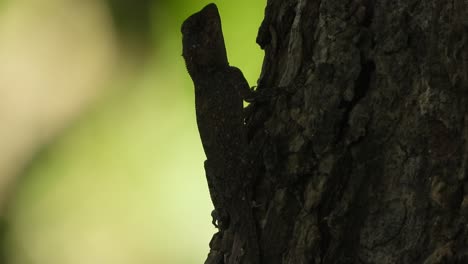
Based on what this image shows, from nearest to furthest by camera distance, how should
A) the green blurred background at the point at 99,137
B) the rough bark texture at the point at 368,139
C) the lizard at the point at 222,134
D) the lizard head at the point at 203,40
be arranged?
1. the rough bark texture at the point at 368,139
2. the lizard at the point at 222,134
3. the lizard head at the point at 203,40
4. the green blurred background at the point at 99,137

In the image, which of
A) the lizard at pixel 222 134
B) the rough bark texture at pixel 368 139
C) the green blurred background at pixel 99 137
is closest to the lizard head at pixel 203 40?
the lizard at pixel 222 134

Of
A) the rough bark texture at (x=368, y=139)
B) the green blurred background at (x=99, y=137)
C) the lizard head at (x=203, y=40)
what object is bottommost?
the rough bark texture at (x=368, y=139)

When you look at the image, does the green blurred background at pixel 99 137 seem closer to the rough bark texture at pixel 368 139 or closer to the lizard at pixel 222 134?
the lizard at pixel 222 134

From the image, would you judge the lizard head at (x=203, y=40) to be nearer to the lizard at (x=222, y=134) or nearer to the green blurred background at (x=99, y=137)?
the lizard at (x=222, y=134)

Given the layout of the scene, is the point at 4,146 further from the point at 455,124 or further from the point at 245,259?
the point at 455,124

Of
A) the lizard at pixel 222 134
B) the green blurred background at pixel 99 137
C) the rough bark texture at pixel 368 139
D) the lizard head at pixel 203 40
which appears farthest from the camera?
the green blurred background at pixel 99 137

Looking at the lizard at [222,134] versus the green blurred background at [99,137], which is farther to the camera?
the green blurred background at [99,137]

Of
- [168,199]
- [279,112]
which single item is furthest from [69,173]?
[279,112]

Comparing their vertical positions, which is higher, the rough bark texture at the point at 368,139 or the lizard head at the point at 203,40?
the lizard head at the point at 203,40
